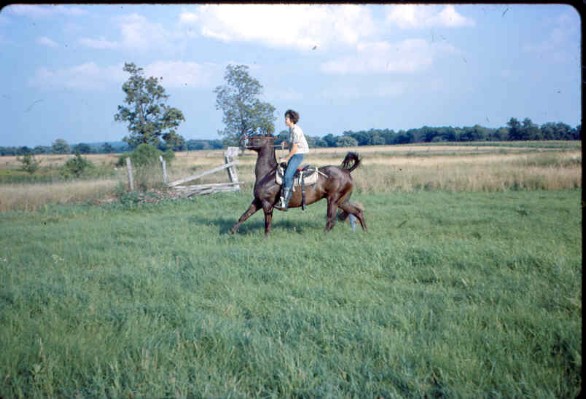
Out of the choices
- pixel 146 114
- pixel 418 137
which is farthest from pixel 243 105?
pixel 418 137

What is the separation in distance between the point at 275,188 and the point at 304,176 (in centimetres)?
66

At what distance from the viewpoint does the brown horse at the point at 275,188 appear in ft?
26.2

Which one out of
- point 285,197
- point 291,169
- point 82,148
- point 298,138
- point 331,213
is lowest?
point 331,213

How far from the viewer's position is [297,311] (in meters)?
4.12

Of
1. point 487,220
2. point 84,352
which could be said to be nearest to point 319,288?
Result: point 84,352

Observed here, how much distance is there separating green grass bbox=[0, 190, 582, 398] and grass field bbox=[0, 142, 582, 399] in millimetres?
18

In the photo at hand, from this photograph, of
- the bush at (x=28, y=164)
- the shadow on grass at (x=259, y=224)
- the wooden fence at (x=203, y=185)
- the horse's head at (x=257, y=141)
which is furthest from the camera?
the bush at (x=28, y=164)

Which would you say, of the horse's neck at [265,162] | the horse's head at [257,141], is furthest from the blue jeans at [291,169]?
the horse's head at [257,141]

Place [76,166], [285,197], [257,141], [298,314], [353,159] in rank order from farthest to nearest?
1. [76,166]
2. [353,159]
3. [257,141]
4. [285,197]
5. [298,314]

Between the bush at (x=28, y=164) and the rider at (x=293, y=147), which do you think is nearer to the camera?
the rider at (x=293, y=147)

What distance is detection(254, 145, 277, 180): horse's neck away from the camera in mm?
8164

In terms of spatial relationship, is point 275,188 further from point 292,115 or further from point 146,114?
point 146,114

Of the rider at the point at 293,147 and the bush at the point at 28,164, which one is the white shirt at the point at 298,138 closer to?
the rider at the point at 293,147

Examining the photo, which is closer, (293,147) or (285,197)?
(293,147)
